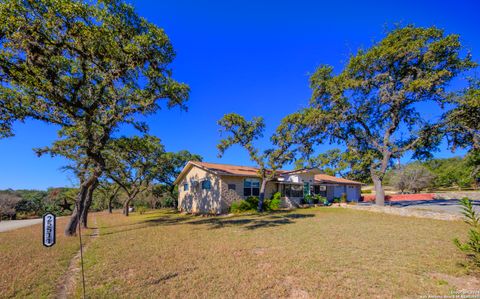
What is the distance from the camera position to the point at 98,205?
4038 centimetres

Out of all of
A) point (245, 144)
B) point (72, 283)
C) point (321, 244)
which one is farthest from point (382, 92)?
point (72, 283)

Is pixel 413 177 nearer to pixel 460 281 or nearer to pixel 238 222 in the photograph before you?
pixel 238 222

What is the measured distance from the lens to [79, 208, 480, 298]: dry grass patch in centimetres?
416

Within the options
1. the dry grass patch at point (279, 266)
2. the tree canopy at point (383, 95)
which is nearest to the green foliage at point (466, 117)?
the tree canopy at point (383, 95)

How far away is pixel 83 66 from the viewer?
8.91m

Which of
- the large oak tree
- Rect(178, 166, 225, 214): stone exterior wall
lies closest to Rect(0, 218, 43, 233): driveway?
the large oak tree

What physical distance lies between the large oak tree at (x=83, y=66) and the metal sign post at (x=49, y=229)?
547 cm

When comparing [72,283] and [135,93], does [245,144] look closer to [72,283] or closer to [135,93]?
[135,93]

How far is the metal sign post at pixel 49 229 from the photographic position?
4.60m

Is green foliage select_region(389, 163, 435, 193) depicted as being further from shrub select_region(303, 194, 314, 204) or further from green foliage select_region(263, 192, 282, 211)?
green foliage select_region(263, 192, 282, 211)

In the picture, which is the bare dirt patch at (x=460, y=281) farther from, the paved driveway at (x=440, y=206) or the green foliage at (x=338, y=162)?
the green foliage at (x=338, y=162)

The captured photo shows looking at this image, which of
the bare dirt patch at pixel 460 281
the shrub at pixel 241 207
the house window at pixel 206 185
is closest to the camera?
the bare dirt patch at pixel 460 281

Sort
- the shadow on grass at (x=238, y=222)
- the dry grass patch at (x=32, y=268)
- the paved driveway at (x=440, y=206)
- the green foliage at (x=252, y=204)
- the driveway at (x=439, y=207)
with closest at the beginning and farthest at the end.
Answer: the dry grass patch at (x=32, y=268) → the shadow on grass at (x=238, y=222) → the driveway at (x=439, y=207) → the paved driveway at (x=440, y=206) → the green foliage at (x=252, y=204)

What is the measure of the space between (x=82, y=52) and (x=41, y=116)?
142 inches
